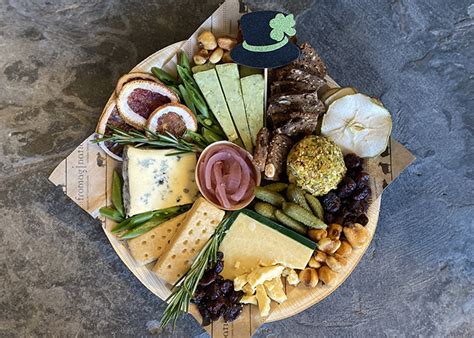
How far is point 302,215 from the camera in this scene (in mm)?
2031

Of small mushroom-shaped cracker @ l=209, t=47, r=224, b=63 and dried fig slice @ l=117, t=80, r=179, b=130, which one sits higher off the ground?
small mushroom-shaped cracker @ l=209, t=47, r=224, b=63

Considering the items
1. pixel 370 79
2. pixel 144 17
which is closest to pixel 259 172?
pixel 370 79

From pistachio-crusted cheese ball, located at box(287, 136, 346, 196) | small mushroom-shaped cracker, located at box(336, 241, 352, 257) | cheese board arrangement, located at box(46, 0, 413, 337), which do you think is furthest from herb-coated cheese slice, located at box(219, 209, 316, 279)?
pistachio-crusted cheese ball, located at box(287, 136, 346, 196)

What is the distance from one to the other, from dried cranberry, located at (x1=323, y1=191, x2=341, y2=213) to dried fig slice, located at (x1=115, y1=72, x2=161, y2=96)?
0.81 meters

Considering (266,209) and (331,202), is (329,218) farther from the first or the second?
(266,209)

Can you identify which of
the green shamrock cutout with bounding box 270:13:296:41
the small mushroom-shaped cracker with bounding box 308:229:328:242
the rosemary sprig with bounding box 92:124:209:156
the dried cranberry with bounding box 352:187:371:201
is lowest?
the small mushroom-shaped cracker with bounding box 308:229:328:242

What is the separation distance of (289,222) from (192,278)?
1.43ft

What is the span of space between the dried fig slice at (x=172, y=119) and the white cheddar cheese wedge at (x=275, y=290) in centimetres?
68

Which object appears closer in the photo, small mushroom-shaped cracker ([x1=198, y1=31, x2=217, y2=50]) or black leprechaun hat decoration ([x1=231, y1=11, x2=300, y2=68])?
black leprechaun hat decoration ([x1=231, y1=11, x2=300, y2=68])

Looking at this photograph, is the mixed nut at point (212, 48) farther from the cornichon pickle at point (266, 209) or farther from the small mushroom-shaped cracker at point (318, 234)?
the small mushroom-shaped cracker at point (318, 234)

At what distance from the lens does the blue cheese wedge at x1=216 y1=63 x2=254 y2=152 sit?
82.2 inches

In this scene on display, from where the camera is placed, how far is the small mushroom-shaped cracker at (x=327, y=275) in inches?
80.5

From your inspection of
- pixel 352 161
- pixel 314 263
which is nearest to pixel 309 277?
pixel 314 263

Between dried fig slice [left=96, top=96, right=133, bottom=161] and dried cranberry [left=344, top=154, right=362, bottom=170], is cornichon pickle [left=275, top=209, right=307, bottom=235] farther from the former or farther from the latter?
dried fig slice [left=96, top=96, right=133, bottom=161]
